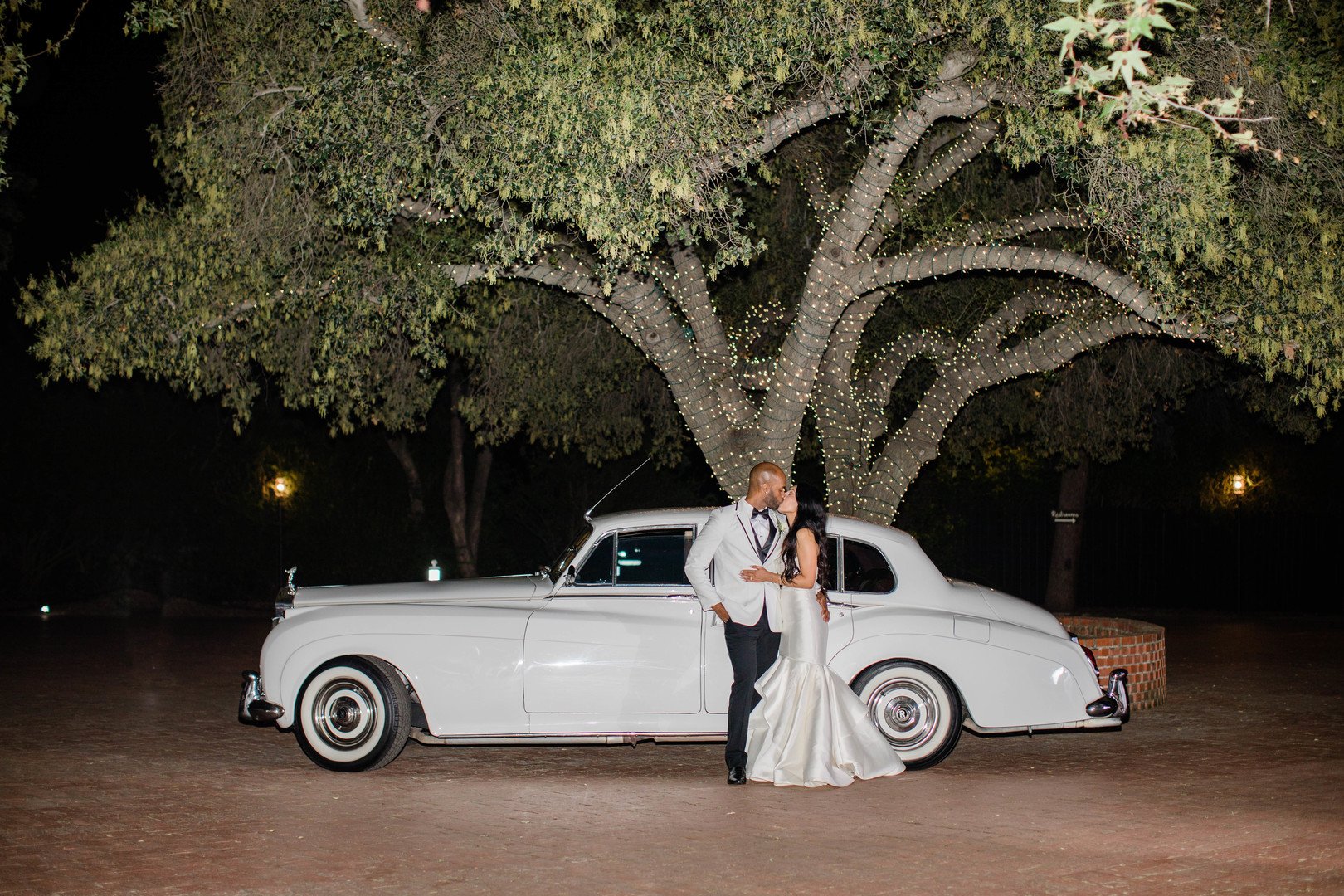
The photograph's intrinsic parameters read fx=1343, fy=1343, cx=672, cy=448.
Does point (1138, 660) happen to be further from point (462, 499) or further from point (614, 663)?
point (462, 499)

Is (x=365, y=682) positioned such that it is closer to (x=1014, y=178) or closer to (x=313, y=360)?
(x=313, y=360)

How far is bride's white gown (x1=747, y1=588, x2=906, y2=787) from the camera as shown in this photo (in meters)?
8.09

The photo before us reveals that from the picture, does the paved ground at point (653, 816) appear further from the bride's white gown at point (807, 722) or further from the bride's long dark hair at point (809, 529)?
the bride's long dark hair at point (809, 529)

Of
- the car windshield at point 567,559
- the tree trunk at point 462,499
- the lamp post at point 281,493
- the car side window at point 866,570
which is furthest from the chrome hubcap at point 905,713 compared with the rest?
the lamp post at point 281,493

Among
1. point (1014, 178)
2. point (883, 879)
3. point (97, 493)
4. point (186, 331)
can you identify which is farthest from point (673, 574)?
point (97, 493)

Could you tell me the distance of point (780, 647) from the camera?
840 centimetres

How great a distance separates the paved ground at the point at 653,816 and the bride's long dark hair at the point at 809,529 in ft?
4.35

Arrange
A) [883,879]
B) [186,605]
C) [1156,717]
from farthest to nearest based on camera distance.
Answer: [186,605], [1156,717], [883,879]

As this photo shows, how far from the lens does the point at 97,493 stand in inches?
1027

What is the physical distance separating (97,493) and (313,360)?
613 inches

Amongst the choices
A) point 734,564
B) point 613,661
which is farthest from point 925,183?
point 613,661

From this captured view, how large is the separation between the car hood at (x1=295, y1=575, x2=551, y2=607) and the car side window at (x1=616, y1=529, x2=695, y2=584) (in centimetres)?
52

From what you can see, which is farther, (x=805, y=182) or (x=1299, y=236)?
(x=805, y=182)

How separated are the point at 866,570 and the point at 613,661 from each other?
5.94 feet
